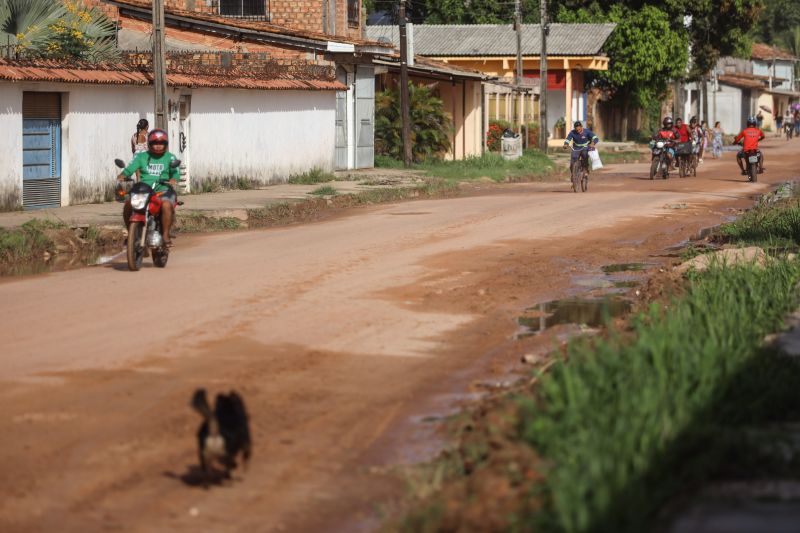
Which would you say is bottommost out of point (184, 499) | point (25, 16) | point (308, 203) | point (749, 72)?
point (184, 499)

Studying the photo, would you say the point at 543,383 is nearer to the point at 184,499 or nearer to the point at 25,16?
the point at 184,499

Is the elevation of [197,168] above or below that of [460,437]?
above

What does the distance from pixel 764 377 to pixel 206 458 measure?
326 centimetres

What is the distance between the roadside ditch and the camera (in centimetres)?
552

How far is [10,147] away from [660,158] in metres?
17.8

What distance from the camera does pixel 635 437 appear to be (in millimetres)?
6129

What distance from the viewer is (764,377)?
7.58 meters

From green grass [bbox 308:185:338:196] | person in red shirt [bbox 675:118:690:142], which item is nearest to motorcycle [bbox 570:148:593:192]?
green grass [bbox 308:185:338:196]

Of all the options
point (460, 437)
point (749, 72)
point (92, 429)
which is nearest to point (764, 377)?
point (460, 437)

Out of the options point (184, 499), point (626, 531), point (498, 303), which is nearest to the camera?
point (626, 531)

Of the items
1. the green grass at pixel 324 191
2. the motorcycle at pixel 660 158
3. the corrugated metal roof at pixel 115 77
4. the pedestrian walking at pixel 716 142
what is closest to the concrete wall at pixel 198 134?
the corrugated metal roof at pixel 115 77

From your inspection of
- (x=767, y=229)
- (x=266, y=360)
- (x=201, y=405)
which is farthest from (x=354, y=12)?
(x=201, y=405)

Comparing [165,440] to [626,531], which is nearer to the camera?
[626,531]

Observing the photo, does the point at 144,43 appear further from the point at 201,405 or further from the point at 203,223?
the point at 201,405
